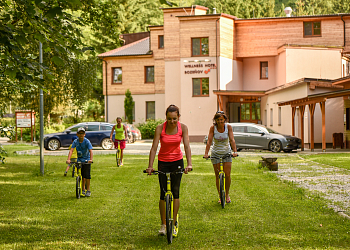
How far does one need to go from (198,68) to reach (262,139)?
1516cm

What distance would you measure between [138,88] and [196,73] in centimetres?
969

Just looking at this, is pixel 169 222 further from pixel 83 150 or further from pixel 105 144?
pixel 105 144

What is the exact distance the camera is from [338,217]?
7.59 m

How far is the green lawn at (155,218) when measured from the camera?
6168 mm

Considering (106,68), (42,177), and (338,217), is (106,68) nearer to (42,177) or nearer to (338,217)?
(42,177)

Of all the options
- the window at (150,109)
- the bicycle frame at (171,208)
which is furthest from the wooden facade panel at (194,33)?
the bicycle frame at (171,208)

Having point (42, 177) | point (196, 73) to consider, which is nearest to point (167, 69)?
point (196, 73)

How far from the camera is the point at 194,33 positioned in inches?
1522

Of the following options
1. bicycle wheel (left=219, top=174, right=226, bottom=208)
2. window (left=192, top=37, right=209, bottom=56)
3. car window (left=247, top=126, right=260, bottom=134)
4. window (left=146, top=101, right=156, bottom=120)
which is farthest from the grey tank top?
window (left=146, top=101, right=156, bottom=120)

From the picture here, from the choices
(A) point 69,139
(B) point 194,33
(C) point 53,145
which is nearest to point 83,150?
(A) point 69,139

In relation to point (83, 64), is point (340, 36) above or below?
above

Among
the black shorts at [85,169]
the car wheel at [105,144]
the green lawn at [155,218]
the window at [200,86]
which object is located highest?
the window at [200,86]

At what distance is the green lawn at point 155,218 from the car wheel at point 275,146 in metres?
12.3

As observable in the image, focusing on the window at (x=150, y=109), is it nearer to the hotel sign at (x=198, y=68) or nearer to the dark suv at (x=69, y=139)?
the hotel sign at (x=198, y=68)
